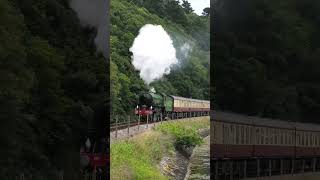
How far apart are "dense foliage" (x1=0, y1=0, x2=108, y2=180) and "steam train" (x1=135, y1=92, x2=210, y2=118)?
0.68m

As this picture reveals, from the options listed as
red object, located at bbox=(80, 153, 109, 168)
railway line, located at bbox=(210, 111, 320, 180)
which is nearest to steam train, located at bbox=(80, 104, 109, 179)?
red object, located at bbox=(80, 153, 109, 168)

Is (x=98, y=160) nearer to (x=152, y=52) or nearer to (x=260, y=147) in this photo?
(x=152, y=52)

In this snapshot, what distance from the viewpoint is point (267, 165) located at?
12.4 m

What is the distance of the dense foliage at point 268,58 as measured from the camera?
38.6 ft

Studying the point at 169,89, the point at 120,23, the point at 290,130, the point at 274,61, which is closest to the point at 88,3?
the point at 120,23

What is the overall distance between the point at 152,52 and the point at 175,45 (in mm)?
574

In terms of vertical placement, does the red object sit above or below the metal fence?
below

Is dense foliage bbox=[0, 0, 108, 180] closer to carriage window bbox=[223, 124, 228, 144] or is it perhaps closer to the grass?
the grass

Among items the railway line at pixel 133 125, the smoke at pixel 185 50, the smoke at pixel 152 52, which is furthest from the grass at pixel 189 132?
the smoke at pixel 185 50

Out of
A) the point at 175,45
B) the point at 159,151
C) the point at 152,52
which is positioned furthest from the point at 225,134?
the point at 152,52

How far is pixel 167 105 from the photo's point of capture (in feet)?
34.5

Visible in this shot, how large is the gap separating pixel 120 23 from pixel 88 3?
61 cm

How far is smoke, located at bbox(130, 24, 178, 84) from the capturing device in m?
10.1

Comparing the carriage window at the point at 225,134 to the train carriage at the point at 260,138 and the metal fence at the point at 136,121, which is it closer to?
the train carriage at the point at 260,138
